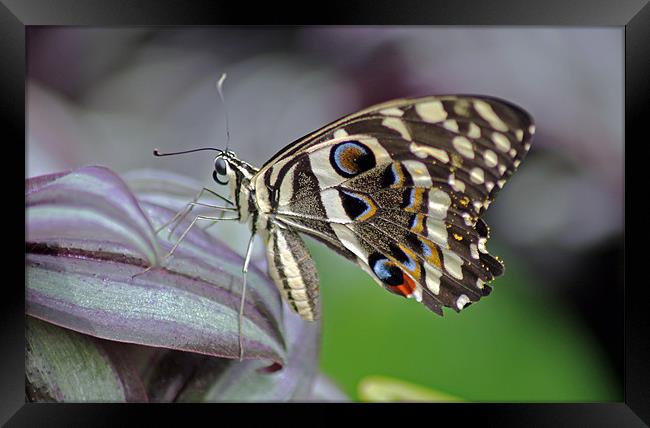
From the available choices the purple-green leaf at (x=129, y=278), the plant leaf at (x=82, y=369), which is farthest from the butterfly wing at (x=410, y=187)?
the plant leaf at (x=82, y=369)

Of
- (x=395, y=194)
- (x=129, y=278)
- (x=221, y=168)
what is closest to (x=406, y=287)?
(x=395, y=194)

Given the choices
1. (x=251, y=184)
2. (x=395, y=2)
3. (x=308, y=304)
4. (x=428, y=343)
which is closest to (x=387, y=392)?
(x=428, y=343)

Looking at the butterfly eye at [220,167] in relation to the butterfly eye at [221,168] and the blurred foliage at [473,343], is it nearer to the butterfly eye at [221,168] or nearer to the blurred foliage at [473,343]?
the butterfly eye at [221,168]

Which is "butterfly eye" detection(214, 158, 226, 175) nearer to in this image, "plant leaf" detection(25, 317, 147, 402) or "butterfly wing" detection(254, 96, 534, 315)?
"butterfly wing" detection(254, 96, 534, 315)

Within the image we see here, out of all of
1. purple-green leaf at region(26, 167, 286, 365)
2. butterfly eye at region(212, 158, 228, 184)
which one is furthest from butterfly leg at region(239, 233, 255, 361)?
butterfly eye at region(212, 158, 228, 184)

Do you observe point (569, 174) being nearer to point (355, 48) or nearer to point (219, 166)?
point (355, 48)
